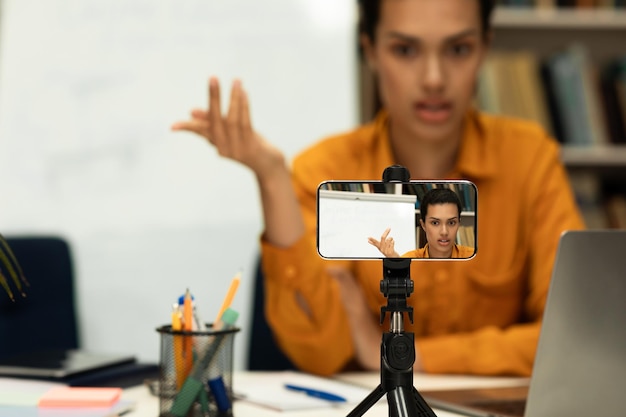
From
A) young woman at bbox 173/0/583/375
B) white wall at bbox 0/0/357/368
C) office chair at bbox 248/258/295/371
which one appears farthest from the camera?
white wall at bbox 0/0/357/368

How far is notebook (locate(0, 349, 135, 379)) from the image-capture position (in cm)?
110

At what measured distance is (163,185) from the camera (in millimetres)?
1972

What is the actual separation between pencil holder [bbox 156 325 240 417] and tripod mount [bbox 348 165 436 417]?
26cm

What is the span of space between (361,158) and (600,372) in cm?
107

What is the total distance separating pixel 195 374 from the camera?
0.89m

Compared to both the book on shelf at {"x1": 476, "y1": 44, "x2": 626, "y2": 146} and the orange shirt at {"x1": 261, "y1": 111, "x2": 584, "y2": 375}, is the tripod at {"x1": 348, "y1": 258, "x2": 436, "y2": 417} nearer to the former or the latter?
the orange shirt at {"x1": 261, "y1": 111, "x2": 584, "y2": 375}

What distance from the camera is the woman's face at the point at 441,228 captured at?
2.25ft

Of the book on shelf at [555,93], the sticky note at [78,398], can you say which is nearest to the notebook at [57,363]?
the sticky note at [78,398]

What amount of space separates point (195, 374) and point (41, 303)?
3.31ft

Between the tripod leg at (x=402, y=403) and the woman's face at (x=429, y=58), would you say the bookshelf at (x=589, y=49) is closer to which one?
the woman's face at (x=429, y=58)

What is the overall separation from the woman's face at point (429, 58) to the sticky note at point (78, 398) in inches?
37.5

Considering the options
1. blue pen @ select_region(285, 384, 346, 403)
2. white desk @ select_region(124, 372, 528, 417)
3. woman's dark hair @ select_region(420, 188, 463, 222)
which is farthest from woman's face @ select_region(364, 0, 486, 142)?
woman's dark hair @ select_region(420, 188, 463, 222)

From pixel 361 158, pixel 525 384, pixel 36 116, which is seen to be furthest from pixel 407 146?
pixel 36 116

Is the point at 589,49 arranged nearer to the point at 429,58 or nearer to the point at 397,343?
the point at 429,58
